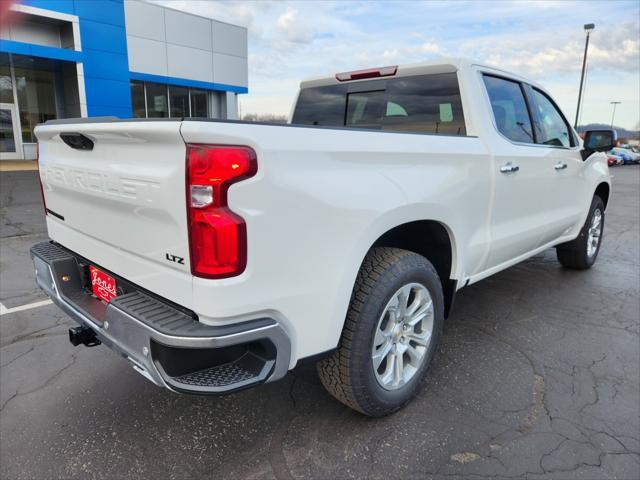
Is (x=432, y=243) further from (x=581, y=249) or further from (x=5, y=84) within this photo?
(x=5, y=84)

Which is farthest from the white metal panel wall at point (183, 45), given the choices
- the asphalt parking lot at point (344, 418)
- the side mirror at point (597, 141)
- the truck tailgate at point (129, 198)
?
the truck tailgate at point (129, 198)

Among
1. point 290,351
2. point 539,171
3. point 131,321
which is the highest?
point 539,171

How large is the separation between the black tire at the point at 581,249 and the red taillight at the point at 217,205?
4.56 metres

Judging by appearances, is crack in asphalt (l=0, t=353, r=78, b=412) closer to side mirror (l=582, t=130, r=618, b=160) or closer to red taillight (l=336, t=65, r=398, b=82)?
red taillight (l=336, t=65, r=398, b=82)

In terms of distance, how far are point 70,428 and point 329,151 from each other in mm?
1990

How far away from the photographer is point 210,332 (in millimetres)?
1797

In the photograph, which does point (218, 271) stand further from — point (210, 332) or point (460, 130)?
point (460, 130)

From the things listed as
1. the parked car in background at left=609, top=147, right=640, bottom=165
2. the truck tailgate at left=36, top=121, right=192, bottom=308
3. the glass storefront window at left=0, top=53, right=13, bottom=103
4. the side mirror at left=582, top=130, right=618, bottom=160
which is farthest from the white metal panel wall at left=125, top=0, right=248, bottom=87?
the parked car in background at left=609, top=147, right=640, bottom=165

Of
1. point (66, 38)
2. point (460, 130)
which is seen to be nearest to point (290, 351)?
point (460, 130)

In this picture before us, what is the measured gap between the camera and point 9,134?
63.8 feet

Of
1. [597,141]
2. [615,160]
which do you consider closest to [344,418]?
[597,141]

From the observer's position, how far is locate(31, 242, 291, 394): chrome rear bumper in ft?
5.91

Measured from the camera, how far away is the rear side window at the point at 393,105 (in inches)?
131

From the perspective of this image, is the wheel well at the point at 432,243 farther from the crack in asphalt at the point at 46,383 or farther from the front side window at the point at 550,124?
the crack in asphalt at the point at 46,383
